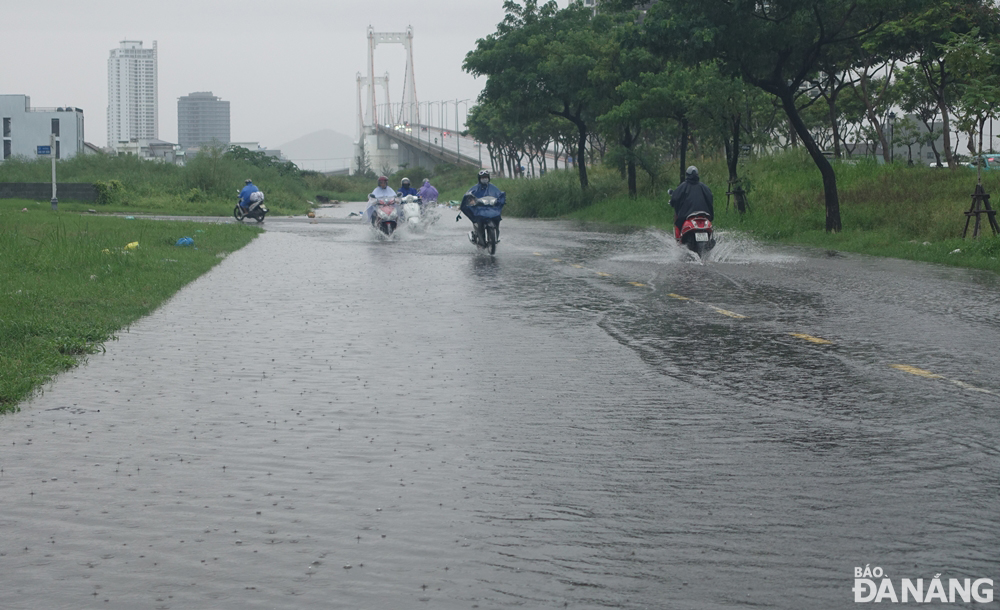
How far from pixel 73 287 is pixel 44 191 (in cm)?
4193

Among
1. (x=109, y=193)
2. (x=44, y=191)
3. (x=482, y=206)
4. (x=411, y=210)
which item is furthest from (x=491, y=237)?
(x=109, y=193)

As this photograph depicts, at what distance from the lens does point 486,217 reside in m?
23.9

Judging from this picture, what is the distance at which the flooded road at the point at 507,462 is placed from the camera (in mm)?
4582

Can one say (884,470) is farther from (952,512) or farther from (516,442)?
(516,442)

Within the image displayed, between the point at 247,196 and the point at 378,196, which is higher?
the point at 247,196

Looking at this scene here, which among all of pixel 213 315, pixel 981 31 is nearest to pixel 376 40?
pixel 981 31

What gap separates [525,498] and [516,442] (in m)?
1.21

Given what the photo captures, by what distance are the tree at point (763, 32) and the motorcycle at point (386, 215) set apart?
24.1 feet

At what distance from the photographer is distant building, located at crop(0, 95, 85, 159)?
150 meters

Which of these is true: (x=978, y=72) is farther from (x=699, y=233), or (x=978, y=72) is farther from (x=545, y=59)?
(x=545, y=59)

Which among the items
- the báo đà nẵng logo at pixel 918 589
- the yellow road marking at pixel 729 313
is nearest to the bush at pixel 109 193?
the yellow road marking at pixel 729 313

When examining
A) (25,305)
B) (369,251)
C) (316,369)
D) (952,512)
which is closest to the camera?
(952,512)

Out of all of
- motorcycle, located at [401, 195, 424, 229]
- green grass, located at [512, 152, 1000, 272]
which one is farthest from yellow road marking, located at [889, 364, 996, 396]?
motorcycle, located at [401, 195, 424, 229]

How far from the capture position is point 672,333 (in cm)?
1161
